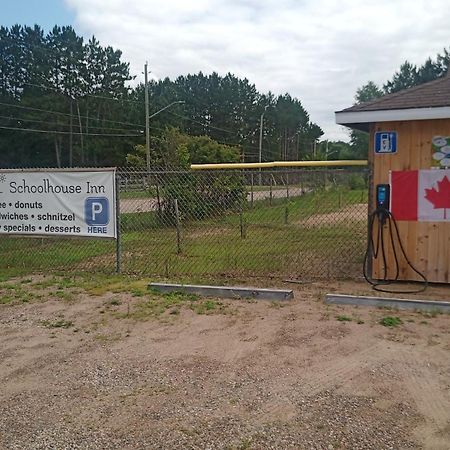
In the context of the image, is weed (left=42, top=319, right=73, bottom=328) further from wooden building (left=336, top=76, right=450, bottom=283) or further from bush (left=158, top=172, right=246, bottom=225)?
bush (left=158, top=172, right=246, bottom=225)

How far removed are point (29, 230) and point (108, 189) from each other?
1.77m

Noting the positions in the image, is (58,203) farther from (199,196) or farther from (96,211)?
(199,196)

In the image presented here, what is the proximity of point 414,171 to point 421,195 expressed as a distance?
34cm

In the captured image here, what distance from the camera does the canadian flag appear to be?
7074mm

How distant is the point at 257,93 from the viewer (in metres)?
82.8

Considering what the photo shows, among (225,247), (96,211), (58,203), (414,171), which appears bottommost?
(225,247)

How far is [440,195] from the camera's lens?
7086 millimetres

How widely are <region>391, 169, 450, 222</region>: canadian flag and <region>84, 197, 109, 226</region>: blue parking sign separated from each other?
4361 millimetres

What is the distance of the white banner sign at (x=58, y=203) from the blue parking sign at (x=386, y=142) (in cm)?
399

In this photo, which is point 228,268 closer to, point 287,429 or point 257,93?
point 287,429

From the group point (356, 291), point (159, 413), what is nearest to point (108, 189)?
point (356, 291)

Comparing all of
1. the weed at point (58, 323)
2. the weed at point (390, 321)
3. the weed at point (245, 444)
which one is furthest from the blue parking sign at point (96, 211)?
the weed at point (245, 444)

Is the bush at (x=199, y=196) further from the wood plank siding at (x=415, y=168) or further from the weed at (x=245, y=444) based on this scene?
the weed at (x=245, y=444)

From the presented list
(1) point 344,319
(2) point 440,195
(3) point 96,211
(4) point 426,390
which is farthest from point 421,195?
(3) point 96,211
